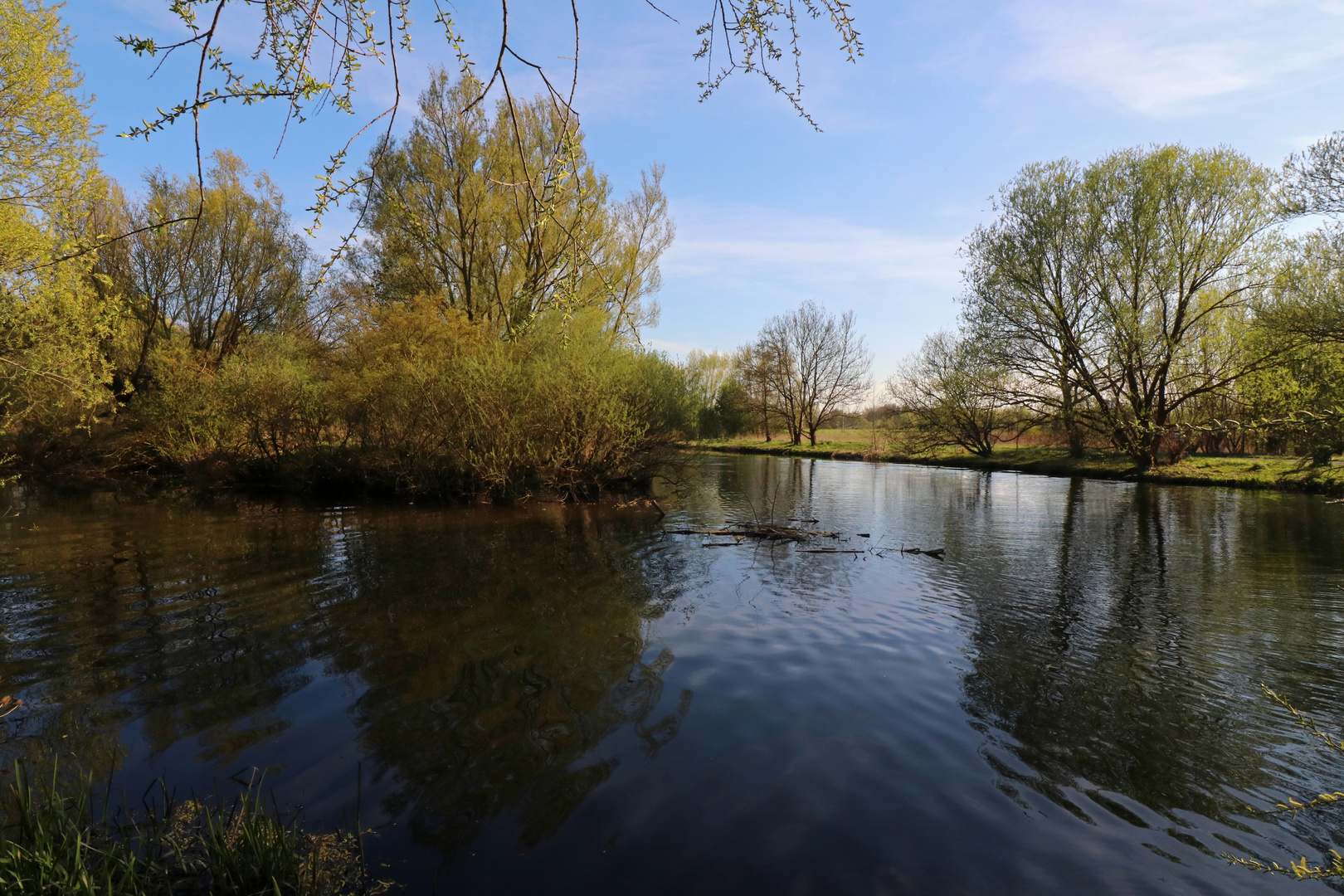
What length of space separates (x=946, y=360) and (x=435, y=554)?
32.2 metres

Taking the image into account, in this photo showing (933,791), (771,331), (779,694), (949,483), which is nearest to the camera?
(933,791)

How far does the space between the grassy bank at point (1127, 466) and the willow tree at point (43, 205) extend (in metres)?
15.2

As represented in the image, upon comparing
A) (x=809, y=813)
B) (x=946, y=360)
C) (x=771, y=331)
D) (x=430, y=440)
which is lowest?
(x=809, y=813)

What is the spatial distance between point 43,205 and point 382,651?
11231mm

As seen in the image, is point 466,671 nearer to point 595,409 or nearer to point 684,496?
point 595,409

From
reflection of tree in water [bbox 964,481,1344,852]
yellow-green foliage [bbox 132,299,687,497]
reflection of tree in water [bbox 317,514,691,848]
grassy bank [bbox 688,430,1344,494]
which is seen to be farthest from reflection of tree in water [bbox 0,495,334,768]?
grassy bank [bbox 688,430,1344,494]

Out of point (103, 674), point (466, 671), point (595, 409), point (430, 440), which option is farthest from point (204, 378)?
point (466, 671)

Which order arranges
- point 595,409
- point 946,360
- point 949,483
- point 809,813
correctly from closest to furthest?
point 809,813, point 595,409, point 949,483, point 946,360

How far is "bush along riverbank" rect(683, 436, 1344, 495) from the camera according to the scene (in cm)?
2016

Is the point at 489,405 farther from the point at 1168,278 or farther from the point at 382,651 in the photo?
the point at 1168,278

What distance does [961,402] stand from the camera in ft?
106

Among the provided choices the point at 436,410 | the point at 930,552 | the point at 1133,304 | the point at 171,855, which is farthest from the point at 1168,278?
the point at 171,855

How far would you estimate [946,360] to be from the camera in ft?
119

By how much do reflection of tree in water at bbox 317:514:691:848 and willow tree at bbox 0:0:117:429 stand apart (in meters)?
6.82
